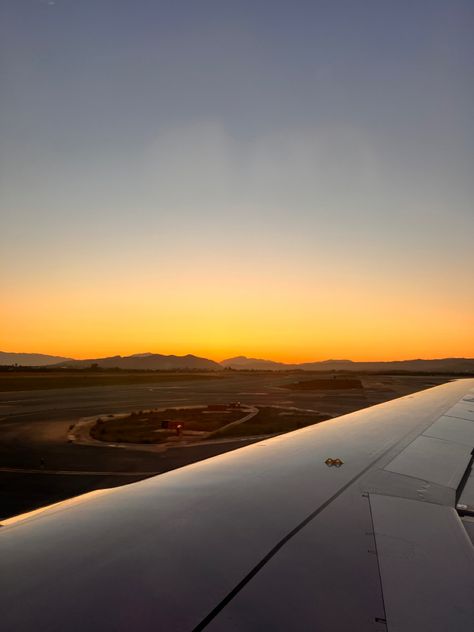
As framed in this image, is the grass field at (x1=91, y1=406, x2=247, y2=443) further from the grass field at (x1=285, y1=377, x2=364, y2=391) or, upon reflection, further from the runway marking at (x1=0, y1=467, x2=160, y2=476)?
the grass field at (x1=285, y1=377, x2=364, y2=391)

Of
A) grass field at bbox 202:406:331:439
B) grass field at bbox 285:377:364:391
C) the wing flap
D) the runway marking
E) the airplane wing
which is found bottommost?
the runway marking

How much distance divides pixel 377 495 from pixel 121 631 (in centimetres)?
274

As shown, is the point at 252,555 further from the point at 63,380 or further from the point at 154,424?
the point at 63,380

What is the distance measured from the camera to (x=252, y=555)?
2613 millimetres

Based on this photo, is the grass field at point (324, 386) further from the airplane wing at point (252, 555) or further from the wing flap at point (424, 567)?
the wing flap at point (424, 567)

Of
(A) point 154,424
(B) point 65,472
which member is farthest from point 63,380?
(B) point 65,472

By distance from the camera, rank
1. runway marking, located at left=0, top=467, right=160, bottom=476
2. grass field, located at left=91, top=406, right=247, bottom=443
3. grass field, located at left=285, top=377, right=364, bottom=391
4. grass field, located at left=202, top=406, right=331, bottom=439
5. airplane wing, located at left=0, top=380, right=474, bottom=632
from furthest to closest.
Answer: grass field, located at left=285, top=377, right=364, bottom=391, grass field, located at left=202, top=406, right=331, bottom=439, grass field, located at left=91, top=406, right=247, bottom=443, runway marking, located at left=0, top=467, right=160, bottom=476, airplane wing, located at left=0, top=380, right=474, bottom=632

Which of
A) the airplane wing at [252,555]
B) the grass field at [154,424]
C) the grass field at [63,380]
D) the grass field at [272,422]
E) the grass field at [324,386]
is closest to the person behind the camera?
the airplane wing at [252,555]

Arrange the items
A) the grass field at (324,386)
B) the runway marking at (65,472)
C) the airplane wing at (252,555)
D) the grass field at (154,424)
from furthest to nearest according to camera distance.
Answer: the grass field at (324,386), the grass field at (154,424), the runway marking at (65,472), the airplane wing at (252,555)

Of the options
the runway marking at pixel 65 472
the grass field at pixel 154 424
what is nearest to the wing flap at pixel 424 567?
the runway marking at pixel 65 472

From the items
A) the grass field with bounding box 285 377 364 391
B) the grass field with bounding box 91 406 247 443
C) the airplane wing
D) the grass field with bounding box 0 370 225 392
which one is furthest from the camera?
the grass field with bounding box 0 370 225 392

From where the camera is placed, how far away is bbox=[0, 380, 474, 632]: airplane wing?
6.52 ft

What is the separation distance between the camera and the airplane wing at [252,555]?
6.52 feet

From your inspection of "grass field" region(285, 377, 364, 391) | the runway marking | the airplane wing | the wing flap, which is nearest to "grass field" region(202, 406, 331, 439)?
the runway marking
